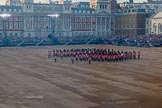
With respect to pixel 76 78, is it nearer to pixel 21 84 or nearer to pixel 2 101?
pixel 21 84

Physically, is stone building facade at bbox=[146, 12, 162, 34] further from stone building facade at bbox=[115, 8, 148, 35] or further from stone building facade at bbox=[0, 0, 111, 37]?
stone building facade at bbox=[0, 0, 111, 37]

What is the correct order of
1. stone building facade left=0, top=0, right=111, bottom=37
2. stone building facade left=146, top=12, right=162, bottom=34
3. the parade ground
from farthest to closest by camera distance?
stone building facade left=0, top=0, right=111, bottom=37, stone building facade left=146, top=12, right=162, bottom=34, the parade ground

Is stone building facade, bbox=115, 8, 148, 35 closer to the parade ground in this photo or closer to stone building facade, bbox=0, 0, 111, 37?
stone building facade, bbox=0, 0, 111, 37

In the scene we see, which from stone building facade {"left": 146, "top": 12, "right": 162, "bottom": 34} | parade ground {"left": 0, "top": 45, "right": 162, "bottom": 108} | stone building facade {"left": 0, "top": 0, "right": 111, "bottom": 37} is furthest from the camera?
stone building facade {"left": 0, "top": 0, "right": 111, "bottom": 37}

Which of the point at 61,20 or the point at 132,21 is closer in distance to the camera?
the point at 132,21

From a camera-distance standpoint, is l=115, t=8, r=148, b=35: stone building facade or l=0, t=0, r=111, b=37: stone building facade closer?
l=115, t=8, r=148, b=35: stone building facade

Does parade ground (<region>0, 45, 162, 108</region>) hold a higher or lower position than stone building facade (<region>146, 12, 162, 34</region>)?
lower

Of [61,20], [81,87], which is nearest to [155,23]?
[61,20]

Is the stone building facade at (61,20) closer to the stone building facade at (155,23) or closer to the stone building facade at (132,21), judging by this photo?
the stone building facade at (132,21)

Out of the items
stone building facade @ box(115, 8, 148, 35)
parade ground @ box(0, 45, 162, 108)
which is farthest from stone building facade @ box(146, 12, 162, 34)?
parade ground @ box(0, 45, 162, 108)

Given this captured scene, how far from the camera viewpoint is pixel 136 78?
129 feet

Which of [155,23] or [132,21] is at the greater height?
[132,21]

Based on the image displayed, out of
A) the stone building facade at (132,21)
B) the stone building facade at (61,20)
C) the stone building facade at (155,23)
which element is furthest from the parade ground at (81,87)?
the stone building facade at (61,20)

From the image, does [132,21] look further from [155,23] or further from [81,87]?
[81,87]
